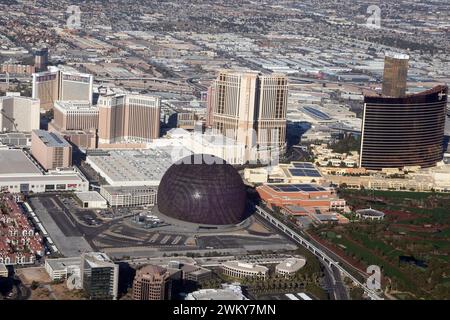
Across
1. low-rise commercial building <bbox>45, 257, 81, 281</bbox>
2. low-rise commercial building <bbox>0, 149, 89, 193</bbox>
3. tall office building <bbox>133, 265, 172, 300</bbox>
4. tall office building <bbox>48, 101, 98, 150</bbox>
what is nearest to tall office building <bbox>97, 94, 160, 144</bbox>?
tall office building <bbox>48, 101, 98, 150</bbox>

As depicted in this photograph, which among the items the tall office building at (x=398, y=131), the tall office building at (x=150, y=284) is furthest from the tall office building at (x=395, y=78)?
the tall office building at (x=150, y=284)

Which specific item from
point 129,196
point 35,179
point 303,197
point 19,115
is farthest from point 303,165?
point 19,115

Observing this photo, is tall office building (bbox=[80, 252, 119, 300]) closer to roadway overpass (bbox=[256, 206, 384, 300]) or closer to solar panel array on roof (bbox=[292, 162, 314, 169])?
roadway overpass (bbox=[256, 206, 384, 300])

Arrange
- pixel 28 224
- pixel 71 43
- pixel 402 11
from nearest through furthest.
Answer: pixel 28 224, pixel 71 43, pixel 402 11

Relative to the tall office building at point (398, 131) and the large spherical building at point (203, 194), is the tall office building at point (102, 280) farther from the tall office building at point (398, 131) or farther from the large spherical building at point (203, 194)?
the tall office building at point (398, 131)

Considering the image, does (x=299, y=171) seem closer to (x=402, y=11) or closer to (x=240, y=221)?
(x=240, y=221)

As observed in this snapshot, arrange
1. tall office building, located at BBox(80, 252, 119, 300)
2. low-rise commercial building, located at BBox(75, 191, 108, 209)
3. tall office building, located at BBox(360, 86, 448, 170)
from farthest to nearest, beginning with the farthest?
tall office building, located at BBox(360, 86, 448, 170) < low-rise commercial building, located at BBox(75, 191, 108, 209) < tall office building, located at BBox(80, 252, 119, 300)
